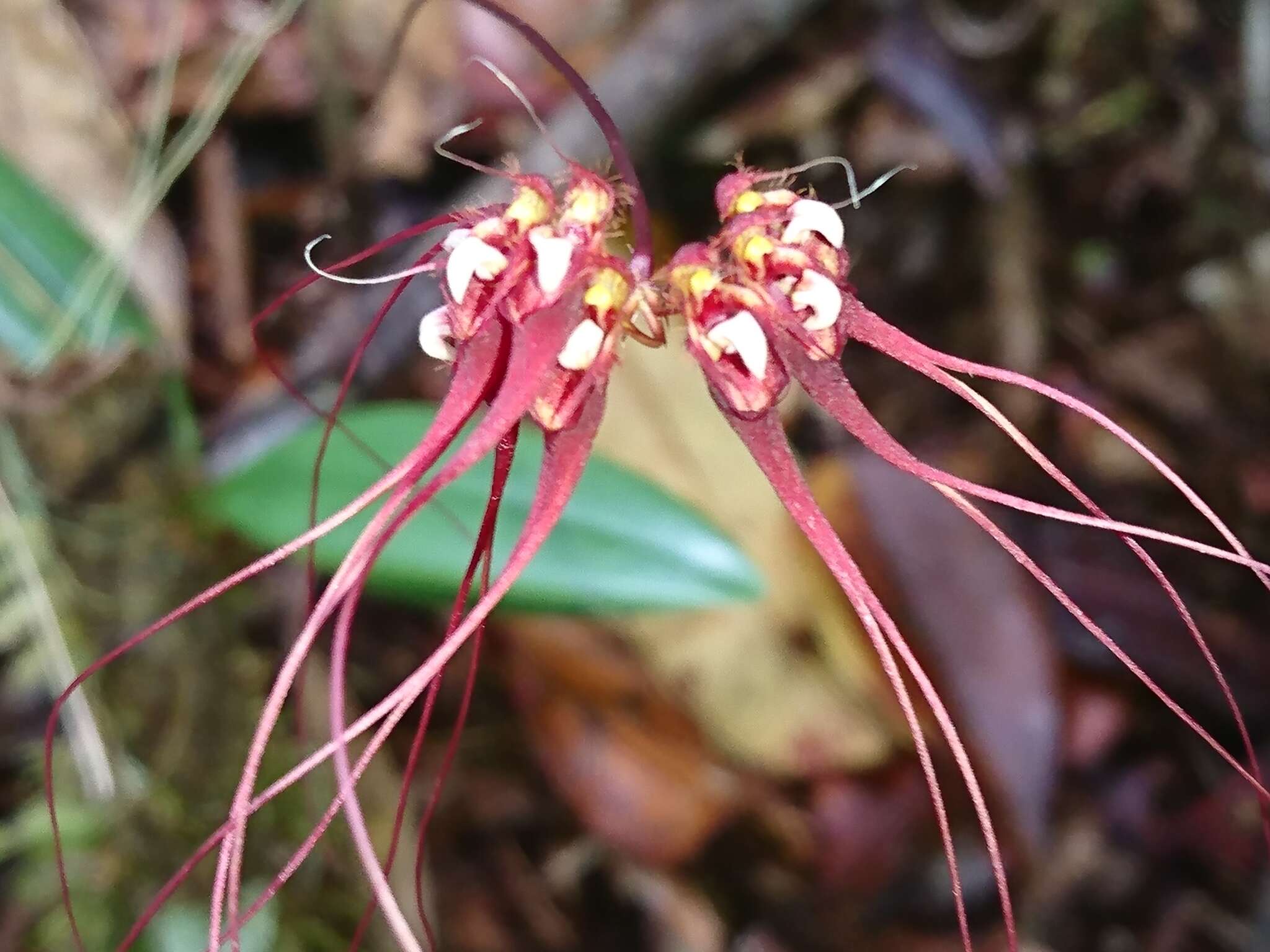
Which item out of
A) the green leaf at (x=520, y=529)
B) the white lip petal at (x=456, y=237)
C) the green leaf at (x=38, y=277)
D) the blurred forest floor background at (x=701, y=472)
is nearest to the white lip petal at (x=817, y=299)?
the white lip petal at (x=456, y=237)

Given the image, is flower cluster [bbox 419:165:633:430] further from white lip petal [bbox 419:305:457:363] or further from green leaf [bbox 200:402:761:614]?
green leaf [bbox 200:402:761:614]

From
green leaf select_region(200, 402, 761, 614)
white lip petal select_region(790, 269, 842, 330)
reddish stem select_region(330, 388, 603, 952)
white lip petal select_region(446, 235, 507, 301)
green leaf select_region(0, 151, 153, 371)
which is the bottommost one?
reddish stem select_region(330, 388, 603, 952)

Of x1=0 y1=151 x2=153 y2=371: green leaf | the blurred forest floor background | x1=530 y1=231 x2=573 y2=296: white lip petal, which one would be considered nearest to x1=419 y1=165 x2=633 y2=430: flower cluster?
x1=530 y1=231 x2=573 y2=296: white lip petal

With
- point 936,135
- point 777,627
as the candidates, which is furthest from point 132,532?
point 936,135

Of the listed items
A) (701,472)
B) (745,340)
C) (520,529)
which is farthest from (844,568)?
(701,472)

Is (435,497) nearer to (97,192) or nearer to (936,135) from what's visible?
(97,192)

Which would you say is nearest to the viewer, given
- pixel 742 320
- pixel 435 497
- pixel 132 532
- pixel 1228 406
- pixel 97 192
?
pixel 742 320
